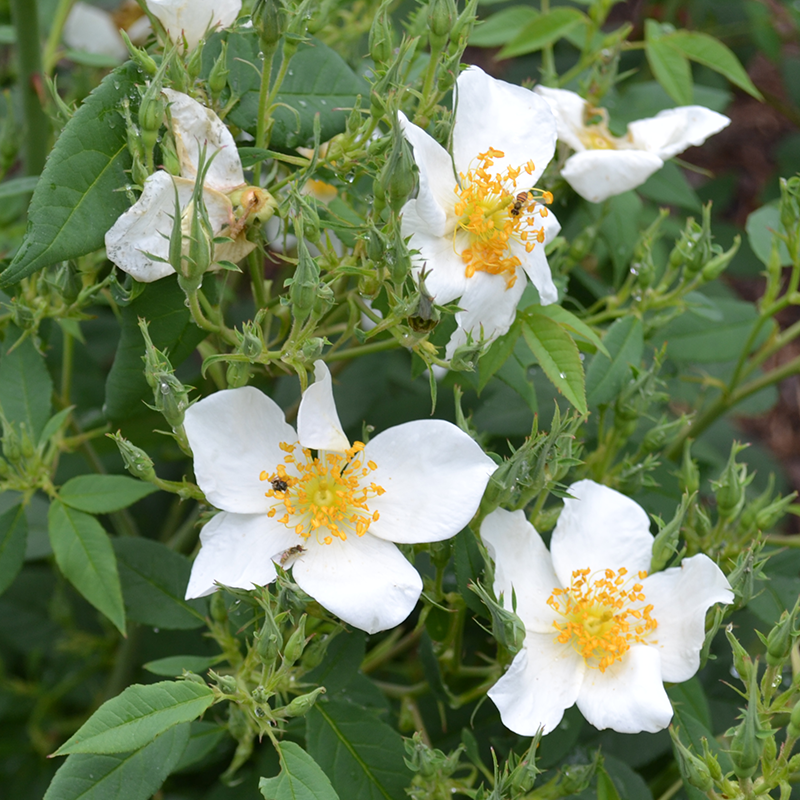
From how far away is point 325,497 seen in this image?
59.2 inches

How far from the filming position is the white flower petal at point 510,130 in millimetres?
1584

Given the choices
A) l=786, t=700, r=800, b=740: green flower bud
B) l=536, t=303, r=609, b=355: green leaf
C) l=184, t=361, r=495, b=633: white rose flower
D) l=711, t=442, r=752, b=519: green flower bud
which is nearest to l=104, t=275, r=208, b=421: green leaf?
l=184, t=361, r=495, b=633: white rose flower

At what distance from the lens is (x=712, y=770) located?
1.36 meters

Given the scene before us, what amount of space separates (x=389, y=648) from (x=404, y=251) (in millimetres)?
1030

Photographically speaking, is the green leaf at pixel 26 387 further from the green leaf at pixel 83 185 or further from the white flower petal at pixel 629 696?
the white flower petal at pixel 629 696

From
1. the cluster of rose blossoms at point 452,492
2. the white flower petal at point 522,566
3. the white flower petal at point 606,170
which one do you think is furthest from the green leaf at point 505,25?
the white flower petal at point 522,566

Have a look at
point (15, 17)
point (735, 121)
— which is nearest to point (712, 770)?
point (15, 17)

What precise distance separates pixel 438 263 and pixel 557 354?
0.82ft

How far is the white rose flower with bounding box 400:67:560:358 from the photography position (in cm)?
147

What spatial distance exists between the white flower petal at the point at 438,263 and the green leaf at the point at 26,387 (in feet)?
2.47

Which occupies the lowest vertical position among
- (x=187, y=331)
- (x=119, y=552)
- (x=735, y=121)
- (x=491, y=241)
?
(x=735, y=121)

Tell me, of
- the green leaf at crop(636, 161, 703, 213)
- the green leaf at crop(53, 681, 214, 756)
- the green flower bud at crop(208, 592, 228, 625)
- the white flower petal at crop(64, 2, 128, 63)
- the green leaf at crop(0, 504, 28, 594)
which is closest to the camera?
the green leaf at crop(53, 681, 214, 756)

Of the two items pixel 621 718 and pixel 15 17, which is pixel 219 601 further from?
pixel 15 17

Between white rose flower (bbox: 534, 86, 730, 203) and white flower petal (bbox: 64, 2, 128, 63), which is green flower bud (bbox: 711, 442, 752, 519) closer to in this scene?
white rose flower (bbox: 534, 86, 730, 203)
